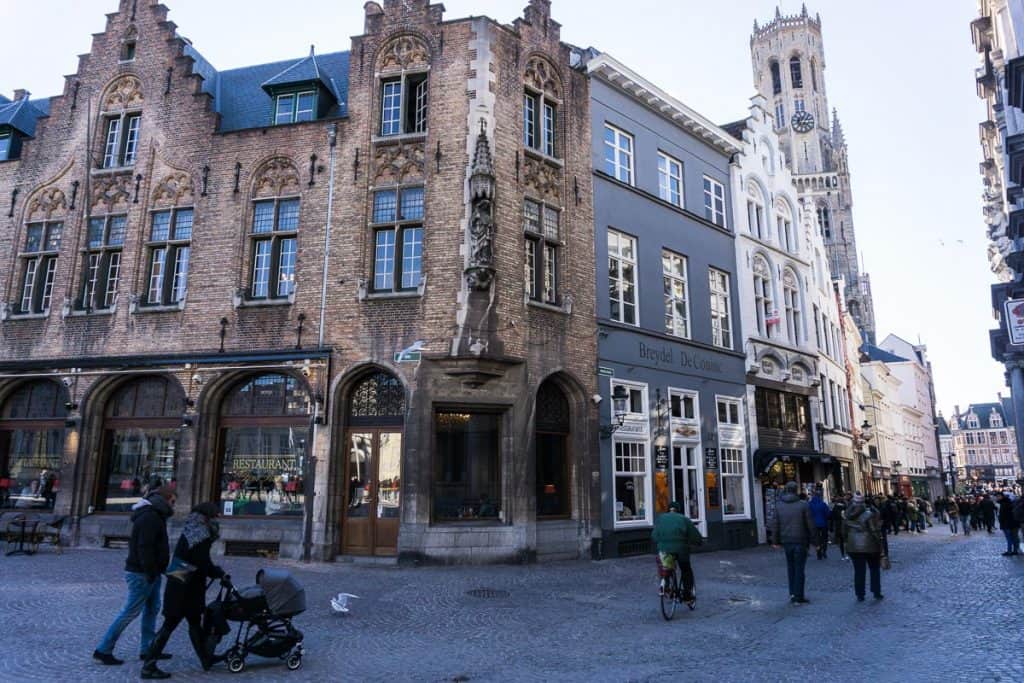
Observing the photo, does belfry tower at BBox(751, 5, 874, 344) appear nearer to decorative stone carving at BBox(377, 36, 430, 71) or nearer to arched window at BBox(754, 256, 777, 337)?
arched window at BBox(754, 256, 777, 337)

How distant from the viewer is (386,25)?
17984 mm

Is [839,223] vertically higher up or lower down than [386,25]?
higher up

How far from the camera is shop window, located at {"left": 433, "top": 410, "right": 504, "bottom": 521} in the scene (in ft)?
50.5

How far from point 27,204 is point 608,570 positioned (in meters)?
19.3

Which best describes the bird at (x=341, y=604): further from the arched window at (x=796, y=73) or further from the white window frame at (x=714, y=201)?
the arched window at (x=796, y=73)

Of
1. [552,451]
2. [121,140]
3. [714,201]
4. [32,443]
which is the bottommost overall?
[552,451]

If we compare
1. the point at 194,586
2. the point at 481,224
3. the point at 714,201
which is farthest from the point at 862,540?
the point at 714,201

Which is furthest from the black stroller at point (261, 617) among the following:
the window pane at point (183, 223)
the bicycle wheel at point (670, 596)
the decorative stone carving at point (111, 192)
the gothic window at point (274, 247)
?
the decorative stone carving at point (111, 192)

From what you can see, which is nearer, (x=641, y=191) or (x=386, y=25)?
(x=386, y=25)

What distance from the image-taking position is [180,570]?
669cm

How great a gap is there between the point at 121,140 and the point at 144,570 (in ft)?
55.2

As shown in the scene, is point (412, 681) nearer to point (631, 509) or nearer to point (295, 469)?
point (295, 469)

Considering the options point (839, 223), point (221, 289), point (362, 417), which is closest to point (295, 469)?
point (362, 417)

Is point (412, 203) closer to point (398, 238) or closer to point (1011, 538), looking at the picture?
point (398, 238)
